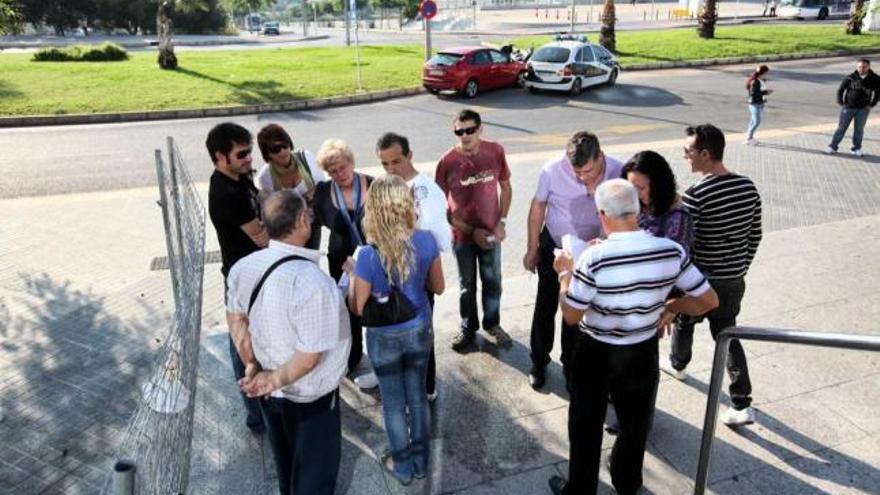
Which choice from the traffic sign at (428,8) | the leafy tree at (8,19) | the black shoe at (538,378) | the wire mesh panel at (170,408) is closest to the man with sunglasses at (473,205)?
the black shoe at (538,378)

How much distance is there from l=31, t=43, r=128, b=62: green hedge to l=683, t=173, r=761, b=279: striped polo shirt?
25555 millimetres

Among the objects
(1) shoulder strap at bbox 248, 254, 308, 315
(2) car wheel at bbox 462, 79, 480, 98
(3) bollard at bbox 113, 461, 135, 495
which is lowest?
(3) bollard at bbox 113, 461, 135, 495

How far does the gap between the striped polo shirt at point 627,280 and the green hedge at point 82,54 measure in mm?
25857

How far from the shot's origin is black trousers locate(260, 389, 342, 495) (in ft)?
9.37

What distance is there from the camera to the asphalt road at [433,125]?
10547mm

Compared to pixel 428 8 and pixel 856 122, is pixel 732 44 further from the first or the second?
pixel 856 122

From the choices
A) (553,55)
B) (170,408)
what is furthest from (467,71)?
(170,408)

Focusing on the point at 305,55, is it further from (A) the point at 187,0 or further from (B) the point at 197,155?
(B) the point at 197,155

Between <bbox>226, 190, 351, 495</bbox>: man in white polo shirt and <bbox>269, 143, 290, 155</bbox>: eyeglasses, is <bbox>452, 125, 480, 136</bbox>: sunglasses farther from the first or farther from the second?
<bbox>226, 190, 351, 495</bbox>: man in white polo shirt

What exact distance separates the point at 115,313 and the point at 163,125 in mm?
9779

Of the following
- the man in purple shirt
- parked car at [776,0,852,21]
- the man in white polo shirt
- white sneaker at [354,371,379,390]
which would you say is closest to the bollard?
the man in white polo shirt

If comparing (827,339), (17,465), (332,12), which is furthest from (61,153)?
(332,12)

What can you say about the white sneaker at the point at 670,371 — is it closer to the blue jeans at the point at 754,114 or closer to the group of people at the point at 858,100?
the group of people at the point at 858,100

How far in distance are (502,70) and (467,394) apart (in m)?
15.0
